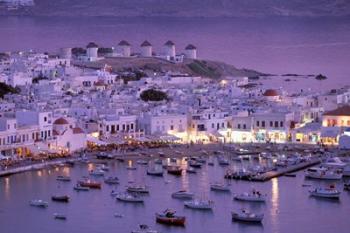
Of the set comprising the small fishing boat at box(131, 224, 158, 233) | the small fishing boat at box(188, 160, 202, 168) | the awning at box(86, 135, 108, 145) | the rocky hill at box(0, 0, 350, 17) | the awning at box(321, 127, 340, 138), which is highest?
the rocky hill at box(0, 0, 350, 17)

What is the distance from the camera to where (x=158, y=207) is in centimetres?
2406

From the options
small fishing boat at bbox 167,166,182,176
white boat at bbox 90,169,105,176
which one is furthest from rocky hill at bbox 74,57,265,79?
white boat at bbox 90,169,105,176

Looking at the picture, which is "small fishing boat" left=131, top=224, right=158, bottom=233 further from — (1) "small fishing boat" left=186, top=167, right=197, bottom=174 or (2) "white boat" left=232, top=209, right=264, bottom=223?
(1) "small fishing boat" left=186, top=167, right=197, bottom=174

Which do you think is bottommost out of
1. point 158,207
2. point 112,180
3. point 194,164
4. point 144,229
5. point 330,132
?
point 144,229

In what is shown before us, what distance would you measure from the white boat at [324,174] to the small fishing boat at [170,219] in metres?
4.21

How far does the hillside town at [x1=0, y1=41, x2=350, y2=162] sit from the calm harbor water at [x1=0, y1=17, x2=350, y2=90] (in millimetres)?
9186

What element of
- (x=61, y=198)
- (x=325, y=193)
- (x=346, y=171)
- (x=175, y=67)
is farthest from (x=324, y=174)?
(x=175, y=67)

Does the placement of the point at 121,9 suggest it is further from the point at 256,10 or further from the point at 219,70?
the point at 219,70

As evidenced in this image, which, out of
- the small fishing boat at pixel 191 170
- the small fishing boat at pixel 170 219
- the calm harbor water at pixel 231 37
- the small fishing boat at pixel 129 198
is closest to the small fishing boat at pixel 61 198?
the small fishing boat at pixel 129 198

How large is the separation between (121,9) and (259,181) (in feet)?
325

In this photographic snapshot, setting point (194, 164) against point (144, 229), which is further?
point (194, 164)

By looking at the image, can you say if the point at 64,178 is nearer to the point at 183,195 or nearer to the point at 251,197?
the point at 183,195

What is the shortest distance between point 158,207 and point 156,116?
7559 millimetres

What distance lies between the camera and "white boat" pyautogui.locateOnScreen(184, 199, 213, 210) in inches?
945
